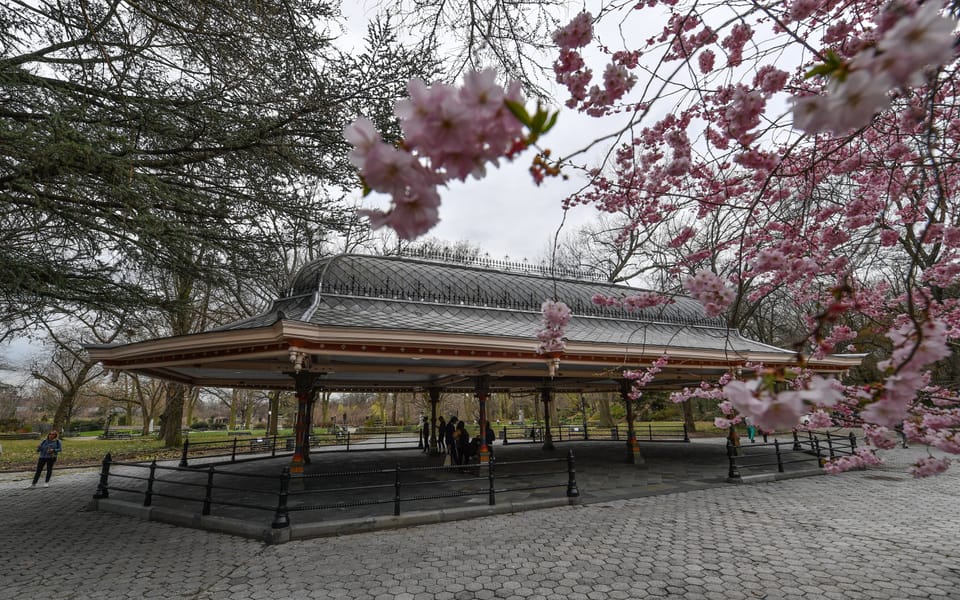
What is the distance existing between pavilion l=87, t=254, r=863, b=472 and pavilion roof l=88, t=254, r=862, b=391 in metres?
0.03

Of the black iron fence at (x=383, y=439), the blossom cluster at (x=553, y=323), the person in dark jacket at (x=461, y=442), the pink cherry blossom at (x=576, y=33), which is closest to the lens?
the pink cherry blossom at (x=576, y=33)

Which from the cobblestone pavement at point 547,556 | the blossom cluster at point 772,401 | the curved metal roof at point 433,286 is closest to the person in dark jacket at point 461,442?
the curved metal roof at point 433,286

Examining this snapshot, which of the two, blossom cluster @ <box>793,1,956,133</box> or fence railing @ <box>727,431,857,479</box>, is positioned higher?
blossom cluster @ <box>793,1,956,133</box>

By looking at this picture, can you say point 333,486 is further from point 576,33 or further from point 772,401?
point 772,401

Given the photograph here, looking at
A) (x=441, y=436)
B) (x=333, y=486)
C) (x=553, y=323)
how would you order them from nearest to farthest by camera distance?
(x=553, y=323) → (x=333, y=486) → (x=441, y=436)

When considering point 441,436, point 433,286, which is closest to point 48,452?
point 441,436

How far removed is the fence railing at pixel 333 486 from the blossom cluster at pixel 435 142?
21.5 feet

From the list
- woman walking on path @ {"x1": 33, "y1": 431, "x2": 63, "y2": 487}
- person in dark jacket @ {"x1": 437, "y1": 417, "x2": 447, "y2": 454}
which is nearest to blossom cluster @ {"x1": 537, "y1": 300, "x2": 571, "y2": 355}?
person in dark jacket @ {"x1": 437, "y1": 417, "x2": 447, "y2": 454}

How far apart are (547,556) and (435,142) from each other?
5967 mm

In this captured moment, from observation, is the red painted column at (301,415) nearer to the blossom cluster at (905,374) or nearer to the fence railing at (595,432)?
the blossom cluster at (905,374)

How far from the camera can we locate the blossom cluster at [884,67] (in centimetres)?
107

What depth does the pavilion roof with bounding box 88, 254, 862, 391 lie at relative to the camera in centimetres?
795

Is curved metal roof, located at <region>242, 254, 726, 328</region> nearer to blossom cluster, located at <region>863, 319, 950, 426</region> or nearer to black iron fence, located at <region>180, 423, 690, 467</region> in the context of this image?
blossom cluster, located at <region>863, 319, 950, 426</region>

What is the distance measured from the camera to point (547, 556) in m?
5.74
